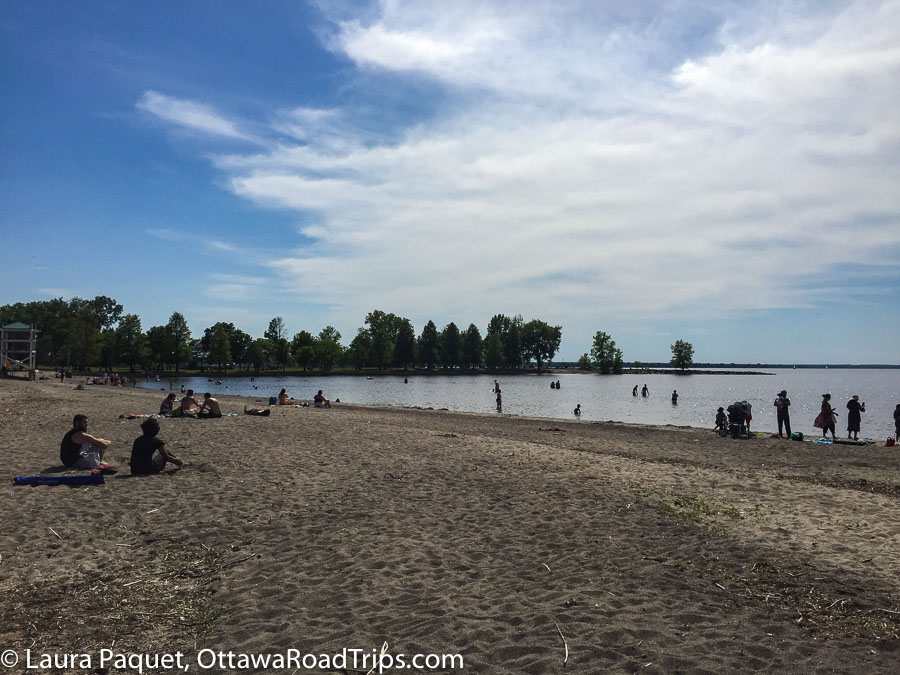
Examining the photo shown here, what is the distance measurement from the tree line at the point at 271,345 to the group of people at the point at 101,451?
122525mm

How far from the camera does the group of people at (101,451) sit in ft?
38.6

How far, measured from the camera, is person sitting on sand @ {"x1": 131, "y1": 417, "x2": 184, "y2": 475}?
1174 cm

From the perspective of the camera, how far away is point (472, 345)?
584ft

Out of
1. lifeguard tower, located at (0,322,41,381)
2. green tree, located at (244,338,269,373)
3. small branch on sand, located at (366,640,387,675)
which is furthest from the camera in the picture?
green tree, located at (244,338,269,373)

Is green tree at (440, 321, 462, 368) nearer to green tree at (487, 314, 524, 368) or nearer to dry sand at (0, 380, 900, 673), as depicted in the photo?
green tree at (487, 314, 524, 368)

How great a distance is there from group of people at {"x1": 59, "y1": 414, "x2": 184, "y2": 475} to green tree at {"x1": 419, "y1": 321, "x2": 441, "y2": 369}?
160 meters

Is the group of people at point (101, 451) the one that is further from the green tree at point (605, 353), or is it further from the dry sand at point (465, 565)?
the green tree at point (605, 353)

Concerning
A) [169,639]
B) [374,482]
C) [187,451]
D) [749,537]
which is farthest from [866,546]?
[187,451]

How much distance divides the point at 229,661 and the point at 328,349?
500 ft

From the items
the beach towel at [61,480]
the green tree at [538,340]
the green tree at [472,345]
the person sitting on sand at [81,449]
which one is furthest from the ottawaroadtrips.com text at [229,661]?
the green tree at [538,340]

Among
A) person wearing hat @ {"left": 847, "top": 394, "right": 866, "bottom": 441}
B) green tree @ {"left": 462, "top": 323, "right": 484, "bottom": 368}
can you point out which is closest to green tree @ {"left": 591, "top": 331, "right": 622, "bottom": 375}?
green tree @ {"left": 462, "top": 323, "right": 484, "bottom": 368}

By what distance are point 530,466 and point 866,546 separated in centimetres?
670

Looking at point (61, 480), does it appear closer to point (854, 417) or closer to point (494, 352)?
point (854, 417)

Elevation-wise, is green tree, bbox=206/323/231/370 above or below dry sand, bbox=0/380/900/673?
above
